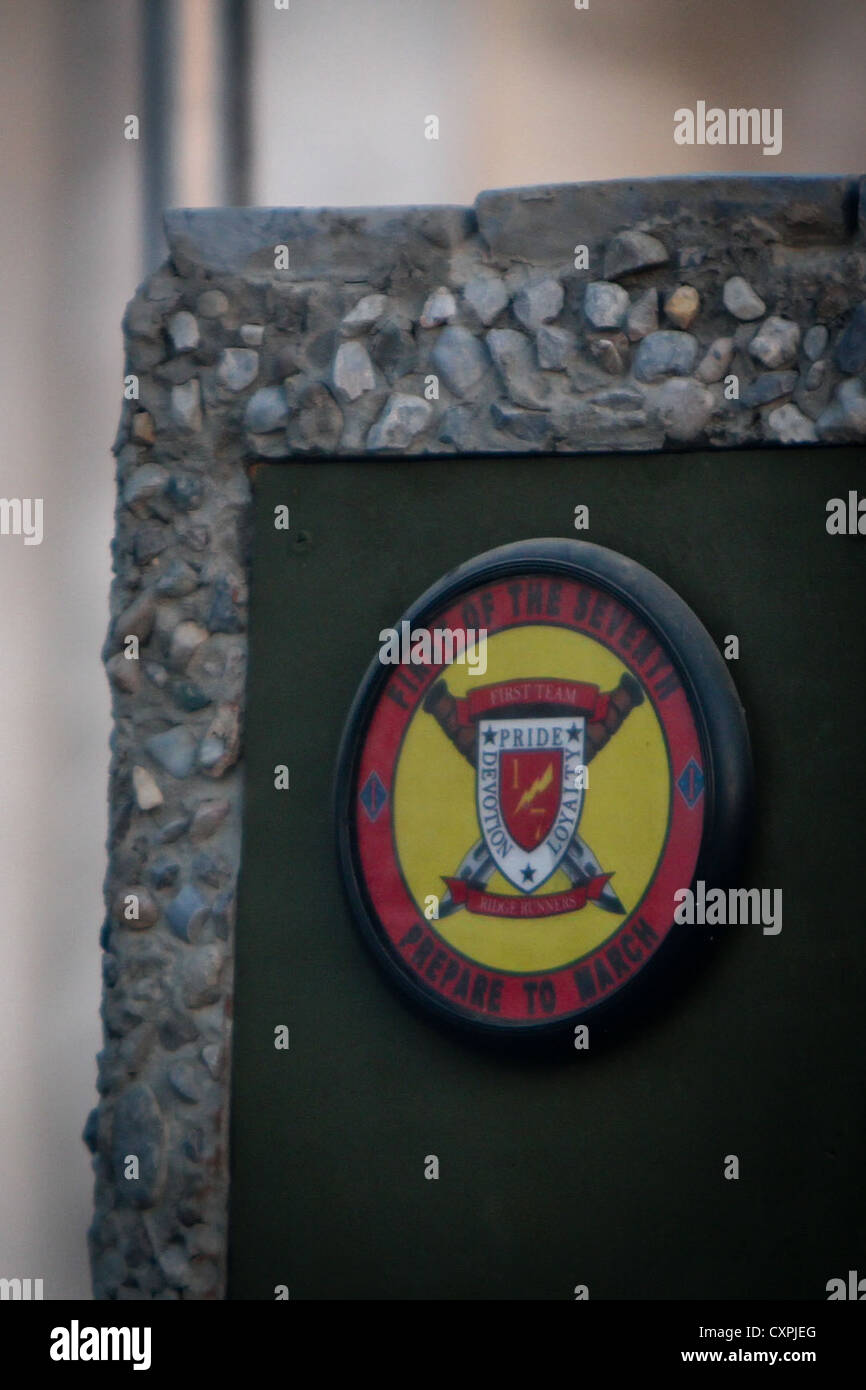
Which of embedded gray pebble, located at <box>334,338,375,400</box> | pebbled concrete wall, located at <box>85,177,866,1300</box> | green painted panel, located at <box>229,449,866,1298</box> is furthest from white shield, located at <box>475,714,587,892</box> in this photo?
embedded gray pebble, located at <box>334,338,375,400</box>

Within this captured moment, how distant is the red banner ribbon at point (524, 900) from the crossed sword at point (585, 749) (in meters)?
0.01

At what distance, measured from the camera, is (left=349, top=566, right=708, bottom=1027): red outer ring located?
3.17 meters

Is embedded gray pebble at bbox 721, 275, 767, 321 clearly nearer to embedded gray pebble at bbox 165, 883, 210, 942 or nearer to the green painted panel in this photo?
the green painted panel

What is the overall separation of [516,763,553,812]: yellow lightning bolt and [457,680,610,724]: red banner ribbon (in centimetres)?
13

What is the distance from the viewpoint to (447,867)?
336 cm

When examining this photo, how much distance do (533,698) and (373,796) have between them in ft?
1.30

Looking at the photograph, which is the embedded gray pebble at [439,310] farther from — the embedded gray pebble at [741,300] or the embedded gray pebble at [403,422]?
the embedded gray pebble at [741,300]

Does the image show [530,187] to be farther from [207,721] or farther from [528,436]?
[207,721]

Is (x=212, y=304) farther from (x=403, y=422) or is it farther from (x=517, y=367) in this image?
(x=517, y=367)

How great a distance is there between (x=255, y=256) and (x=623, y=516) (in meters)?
1.05

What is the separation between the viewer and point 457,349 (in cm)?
353

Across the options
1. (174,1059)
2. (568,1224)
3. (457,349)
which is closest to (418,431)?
(457,349)

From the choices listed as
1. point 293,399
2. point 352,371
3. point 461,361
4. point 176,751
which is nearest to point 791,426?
point 461,361

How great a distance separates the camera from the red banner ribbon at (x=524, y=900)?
3.24 m
